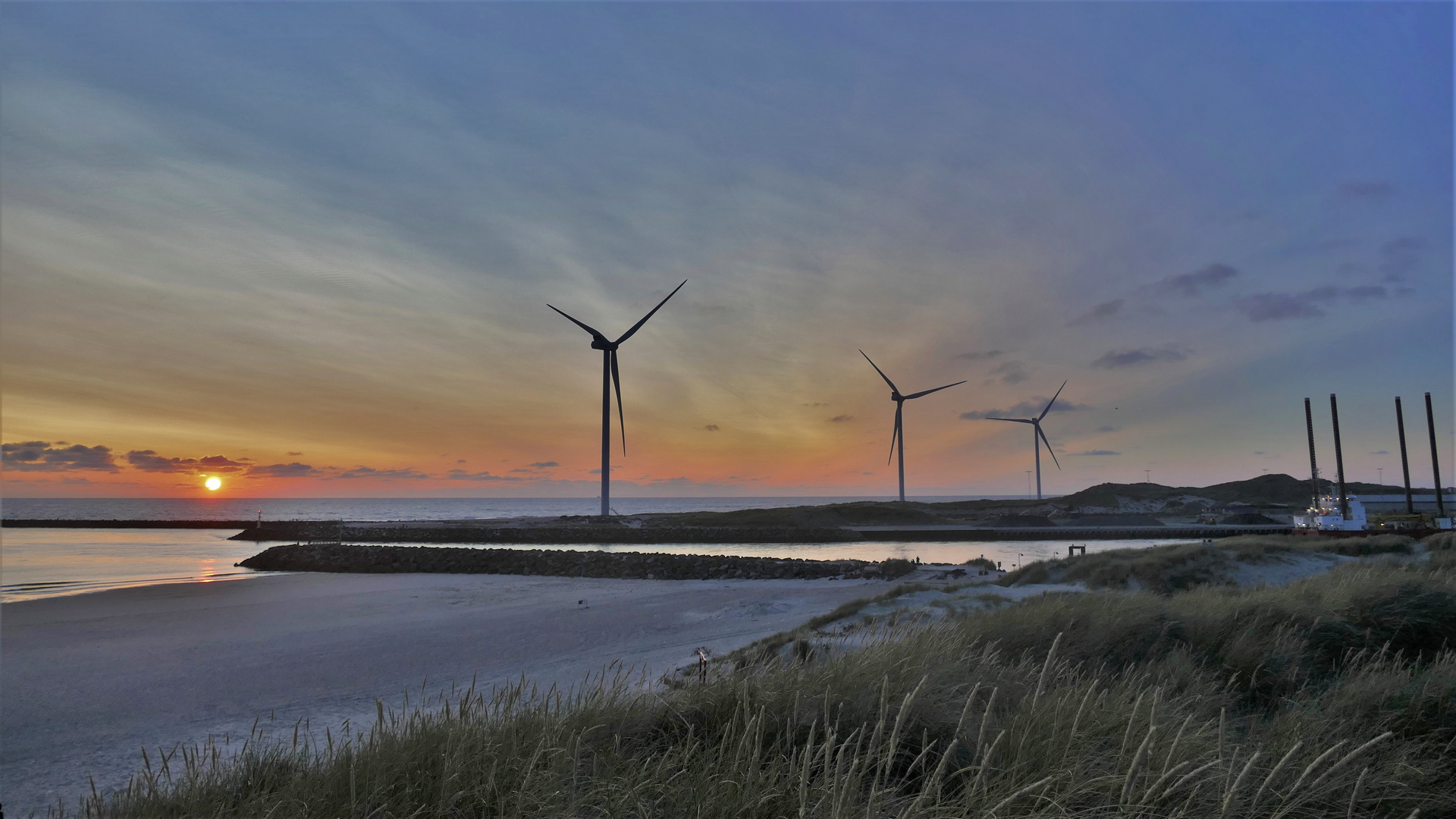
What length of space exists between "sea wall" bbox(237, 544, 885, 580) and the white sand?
21.3 feet

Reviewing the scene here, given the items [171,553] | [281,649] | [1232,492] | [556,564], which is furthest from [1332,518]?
[1232,492]

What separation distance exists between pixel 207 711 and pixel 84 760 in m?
2.17

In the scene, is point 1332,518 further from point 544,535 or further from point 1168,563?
point 544,535

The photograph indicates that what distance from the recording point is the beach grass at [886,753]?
11.3 ft

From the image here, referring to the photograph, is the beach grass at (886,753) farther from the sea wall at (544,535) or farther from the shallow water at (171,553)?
the sea wall at (544,535)

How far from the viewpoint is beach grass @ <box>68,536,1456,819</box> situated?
11.3 feet

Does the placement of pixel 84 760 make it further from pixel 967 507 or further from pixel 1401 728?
pixel 967 507

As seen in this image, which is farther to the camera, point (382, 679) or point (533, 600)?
point (533, 600)

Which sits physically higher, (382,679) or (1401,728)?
(1401,728)

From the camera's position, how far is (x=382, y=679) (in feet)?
41.1

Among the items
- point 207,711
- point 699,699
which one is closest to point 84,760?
point 207,711

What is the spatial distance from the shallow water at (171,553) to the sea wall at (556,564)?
3.60m

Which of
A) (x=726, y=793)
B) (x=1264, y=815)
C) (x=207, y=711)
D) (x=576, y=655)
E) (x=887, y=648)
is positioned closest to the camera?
(x=726, y=793)

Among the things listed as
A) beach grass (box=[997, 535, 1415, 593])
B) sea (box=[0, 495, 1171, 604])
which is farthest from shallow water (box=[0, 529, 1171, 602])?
beach grass (box=[997, 535, 1415, 593])
